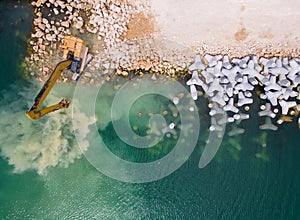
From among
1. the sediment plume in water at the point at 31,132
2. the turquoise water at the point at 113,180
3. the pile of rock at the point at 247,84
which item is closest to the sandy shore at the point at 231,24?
the pile of rock at the point at 247,84

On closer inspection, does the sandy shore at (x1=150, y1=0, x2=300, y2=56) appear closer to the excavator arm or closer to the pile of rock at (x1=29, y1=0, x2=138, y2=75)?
the pile of rock at (x1=29, y1=0, x2=138, y2=75)

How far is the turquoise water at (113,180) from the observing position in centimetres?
568

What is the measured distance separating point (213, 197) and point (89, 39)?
320 centimetres

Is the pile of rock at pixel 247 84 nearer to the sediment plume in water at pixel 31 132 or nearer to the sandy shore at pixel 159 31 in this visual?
the sandy shore at pixel 159 31

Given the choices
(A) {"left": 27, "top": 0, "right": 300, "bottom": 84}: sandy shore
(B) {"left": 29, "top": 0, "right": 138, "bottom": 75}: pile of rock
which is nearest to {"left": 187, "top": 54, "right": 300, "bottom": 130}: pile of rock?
(A) {"left": 27, "top": 0, "right": 300, "bottom": 84}: sandy shore

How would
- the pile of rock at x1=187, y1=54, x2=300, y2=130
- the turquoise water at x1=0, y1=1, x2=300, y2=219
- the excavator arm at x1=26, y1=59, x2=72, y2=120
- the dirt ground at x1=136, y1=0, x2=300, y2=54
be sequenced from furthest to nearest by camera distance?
the turquoise water at x1=0, y1=1, x2=300, y2=219, the pile of rock at x1=187, y1=54, x2=300, y2=130, the dirt ground at x1=136, y1=0, x2=300, y2=54, the excavator arm at x1=26, y1=59, x2=72, y2=120

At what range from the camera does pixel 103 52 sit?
5.73 meters

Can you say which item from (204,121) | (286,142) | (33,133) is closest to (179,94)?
(204,121)

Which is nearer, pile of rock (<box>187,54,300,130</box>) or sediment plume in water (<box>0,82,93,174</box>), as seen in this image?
pile of rock (<box>187,54,300,130</box>)

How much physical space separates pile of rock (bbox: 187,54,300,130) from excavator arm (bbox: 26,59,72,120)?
196 centimetres

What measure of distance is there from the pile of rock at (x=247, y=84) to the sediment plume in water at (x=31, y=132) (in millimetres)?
2040

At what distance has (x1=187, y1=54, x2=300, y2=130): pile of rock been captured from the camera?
555 centimetres

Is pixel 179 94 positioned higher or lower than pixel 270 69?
lower

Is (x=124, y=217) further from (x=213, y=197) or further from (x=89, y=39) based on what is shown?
(x=89, y=39)
